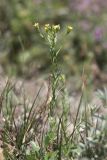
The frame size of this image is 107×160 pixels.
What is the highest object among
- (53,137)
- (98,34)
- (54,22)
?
(54,22)

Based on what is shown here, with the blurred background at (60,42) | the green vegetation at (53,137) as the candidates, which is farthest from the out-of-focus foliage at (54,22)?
the green vegetation at (53,137)

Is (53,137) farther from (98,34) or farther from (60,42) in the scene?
(98,34)

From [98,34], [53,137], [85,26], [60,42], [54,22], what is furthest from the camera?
[54,22]

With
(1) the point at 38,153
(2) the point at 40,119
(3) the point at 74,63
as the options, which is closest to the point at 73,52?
(3) the point at 74,63

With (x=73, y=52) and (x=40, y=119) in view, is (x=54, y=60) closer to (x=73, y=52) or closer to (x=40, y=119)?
(x=40, y=119)

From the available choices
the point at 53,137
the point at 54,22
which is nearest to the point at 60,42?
the point at 54,22

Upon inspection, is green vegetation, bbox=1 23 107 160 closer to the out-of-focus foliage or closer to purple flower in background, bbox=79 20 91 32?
the out-of-focus foliage

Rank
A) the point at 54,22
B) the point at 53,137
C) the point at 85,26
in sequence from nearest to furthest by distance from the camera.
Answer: the point at 53,137
the point at 85,26
the point at 54,22
